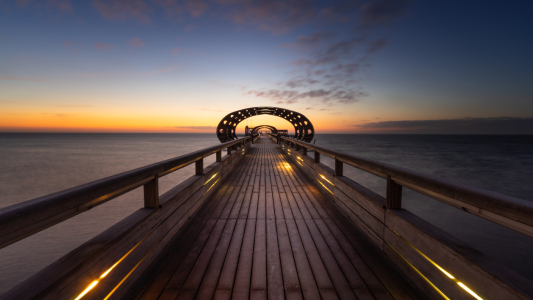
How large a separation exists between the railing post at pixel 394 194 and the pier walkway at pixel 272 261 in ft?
1.93

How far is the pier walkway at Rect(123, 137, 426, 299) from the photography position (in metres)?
1.98

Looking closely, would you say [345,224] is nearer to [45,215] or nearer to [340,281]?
[340,281]

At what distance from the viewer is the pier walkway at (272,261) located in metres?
1.98

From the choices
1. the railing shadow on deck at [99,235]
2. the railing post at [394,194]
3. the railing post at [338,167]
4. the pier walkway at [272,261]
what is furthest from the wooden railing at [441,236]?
the railing shadow on deck at [99,235]

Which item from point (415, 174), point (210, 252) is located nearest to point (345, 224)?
point (415, 174)

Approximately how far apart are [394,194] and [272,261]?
1.45 m

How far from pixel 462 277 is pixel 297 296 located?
119 cm

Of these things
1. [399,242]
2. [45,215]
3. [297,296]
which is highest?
[45,215]

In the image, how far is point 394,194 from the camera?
7.86 feet

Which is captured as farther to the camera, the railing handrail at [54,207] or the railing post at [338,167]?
the railing post at [338,167]

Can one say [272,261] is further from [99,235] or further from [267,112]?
[267,112]

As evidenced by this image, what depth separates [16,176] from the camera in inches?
717

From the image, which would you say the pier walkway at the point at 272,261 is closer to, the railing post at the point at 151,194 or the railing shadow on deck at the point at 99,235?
the railing shadow on deck at the point at 99,235

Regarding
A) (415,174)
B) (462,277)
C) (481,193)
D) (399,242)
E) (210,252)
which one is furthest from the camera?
(210,252)
